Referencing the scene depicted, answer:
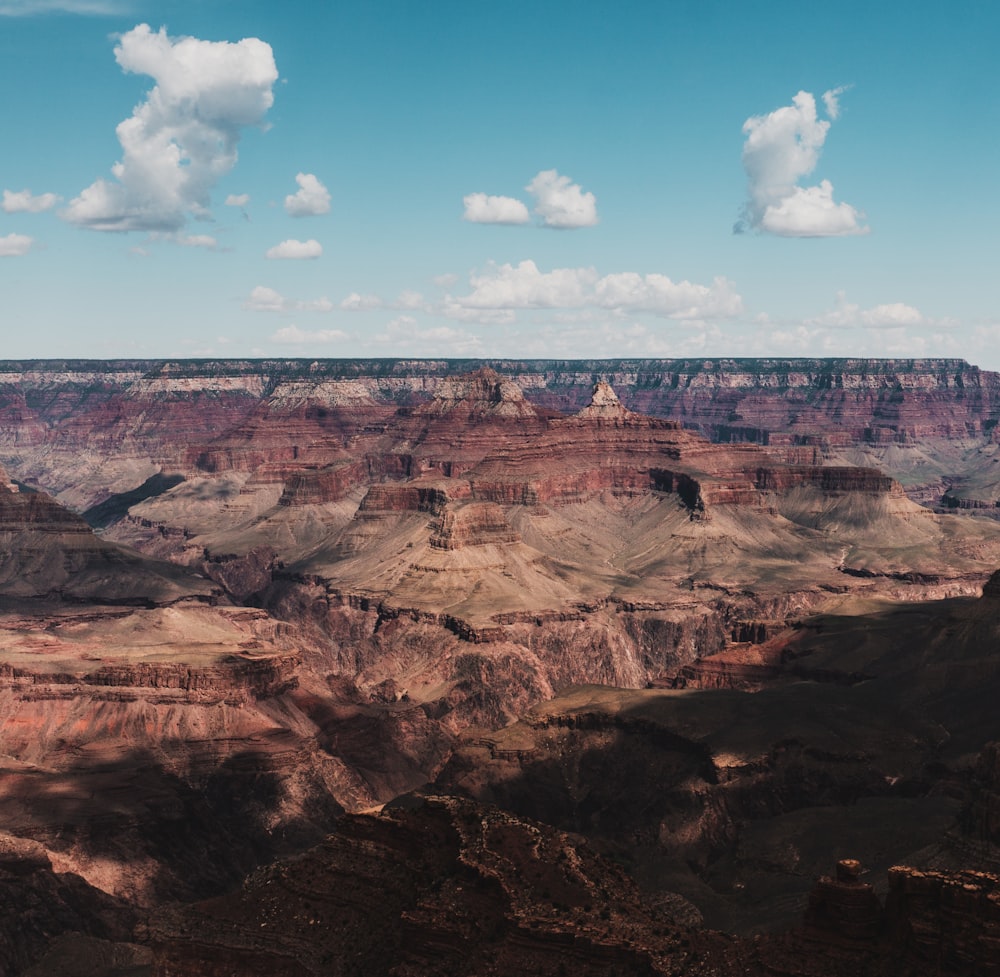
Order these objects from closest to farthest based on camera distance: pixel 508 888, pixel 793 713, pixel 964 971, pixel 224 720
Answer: pixel 964 971, pixel 508 888, pixel 793 713, pixel 224 720

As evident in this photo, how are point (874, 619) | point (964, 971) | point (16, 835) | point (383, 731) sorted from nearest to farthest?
point (964, 971) < point (16, 835) < point (383, 731) < point (874, 619)

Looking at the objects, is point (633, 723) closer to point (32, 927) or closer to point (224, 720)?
point (224, 720)

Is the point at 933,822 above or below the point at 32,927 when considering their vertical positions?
above

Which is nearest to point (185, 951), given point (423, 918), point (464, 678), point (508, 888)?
point (423, 918)

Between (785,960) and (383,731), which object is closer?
(785,960)

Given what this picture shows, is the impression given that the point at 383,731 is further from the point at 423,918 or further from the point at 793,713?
the point at 423,918

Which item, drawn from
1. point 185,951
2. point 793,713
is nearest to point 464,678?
point 793,713

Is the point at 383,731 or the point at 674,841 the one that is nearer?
the point at 674,841

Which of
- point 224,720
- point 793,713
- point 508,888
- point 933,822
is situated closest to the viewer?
point 508,888

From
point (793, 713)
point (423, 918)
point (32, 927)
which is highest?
point (423, 918)
